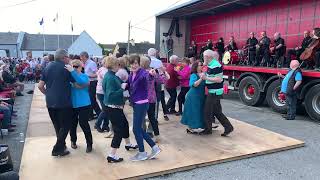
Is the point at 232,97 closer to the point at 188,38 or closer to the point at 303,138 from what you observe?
the point at 188,38

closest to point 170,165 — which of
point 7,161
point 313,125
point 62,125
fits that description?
point 62,125

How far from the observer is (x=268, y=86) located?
9617 millimetres

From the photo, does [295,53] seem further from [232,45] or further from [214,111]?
[214,111]

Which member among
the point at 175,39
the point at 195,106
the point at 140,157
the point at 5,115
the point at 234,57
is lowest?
the point at 140,157

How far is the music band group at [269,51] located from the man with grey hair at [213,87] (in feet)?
11.3

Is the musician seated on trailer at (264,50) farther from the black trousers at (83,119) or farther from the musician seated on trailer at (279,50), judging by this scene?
the black trousers at (83,119)

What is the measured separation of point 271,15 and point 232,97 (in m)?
3.28

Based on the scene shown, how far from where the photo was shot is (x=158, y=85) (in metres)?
6.52

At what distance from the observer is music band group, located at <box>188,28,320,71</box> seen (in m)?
8.55

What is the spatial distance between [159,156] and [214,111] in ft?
5.15

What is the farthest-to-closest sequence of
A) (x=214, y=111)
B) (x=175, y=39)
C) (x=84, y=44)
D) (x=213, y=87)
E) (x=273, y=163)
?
(x=84, y=44)
(x=175, y=39)
(x=214, y=111)
(x=213, y=87)
(x=273, y=163)

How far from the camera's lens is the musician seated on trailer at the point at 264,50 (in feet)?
34.4

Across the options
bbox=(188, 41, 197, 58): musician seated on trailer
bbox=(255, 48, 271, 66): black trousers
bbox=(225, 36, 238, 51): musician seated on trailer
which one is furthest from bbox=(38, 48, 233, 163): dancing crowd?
bbox=(188, 41, 197, 58): musician seated on trailer

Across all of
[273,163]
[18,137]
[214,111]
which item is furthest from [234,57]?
[18,137]
